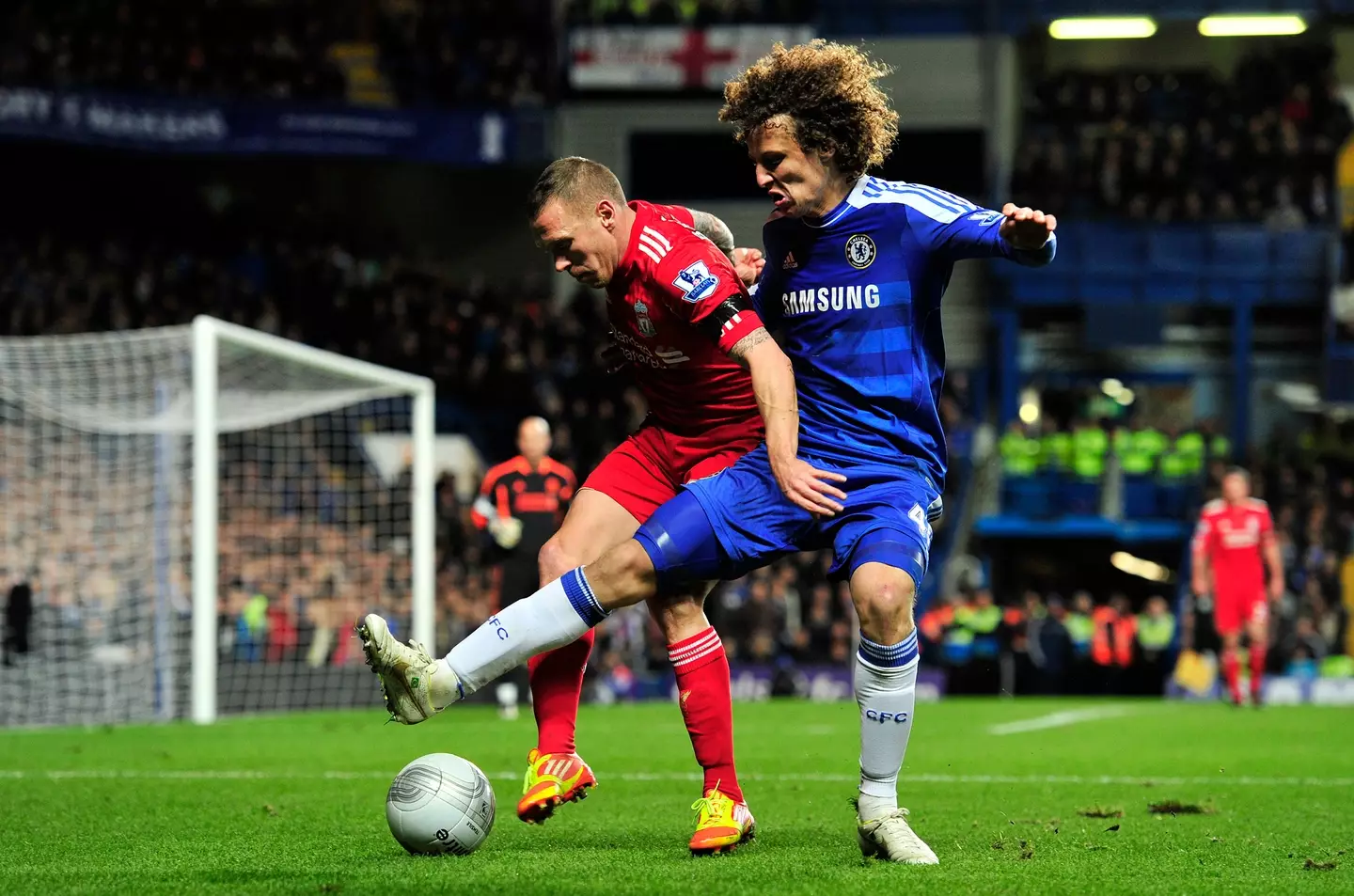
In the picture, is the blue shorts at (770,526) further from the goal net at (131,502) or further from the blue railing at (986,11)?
the blue railing at (986,11)

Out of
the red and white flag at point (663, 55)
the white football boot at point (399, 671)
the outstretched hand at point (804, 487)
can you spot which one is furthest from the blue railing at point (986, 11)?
the white football boot at point (399, 671)

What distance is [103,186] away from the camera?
27.1 m

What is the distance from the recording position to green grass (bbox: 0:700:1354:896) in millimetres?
4656

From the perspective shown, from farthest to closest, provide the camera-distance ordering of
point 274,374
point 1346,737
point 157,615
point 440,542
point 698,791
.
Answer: point 440,542
point 274,374
point 157,615
point 1346,737
point 698,791

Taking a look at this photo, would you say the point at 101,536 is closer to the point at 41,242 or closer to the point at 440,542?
the point at 440,542

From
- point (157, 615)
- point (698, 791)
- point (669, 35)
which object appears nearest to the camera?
point (698, 791)

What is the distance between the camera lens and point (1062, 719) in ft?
43.9

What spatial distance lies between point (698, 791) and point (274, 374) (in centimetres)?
786

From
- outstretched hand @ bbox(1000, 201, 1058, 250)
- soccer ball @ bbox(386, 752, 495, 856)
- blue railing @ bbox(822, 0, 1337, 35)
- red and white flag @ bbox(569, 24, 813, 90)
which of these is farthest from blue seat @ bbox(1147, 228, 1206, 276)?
soccer ball @ bbox(386, 752, 495, 856)

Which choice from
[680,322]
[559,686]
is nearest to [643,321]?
[680,322]

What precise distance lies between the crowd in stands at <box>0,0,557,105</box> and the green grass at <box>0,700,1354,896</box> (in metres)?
14.9

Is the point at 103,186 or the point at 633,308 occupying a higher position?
the point at 103,186

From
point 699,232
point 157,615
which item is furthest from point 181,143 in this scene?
point 699,232

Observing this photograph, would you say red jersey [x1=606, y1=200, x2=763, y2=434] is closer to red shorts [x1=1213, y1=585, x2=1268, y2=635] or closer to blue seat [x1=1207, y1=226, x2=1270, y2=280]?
red shorts [x1=1213, y1=585, x2=1268, y2=635]
